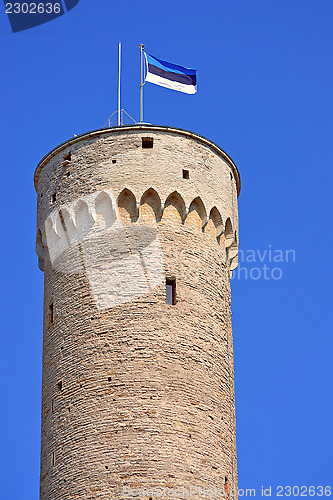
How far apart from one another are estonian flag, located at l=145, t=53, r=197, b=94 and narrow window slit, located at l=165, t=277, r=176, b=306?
19.6ft

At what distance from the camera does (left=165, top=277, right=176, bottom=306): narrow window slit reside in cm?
3378

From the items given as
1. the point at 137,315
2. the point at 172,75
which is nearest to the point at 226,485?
the point at 137,315

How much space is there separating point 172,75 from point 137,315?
24.2ft

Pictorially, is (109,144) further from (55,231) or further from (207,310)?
(207,310)

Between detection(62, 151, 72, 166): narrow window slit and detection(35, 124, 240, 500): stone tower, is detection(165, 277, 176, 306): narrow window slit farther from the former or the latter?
detection(62, 151, 72, 166): narrow window slit

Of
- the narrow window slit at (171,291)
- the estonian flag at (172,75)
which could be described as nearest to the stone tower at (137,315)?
the narrow window slit at (171,291)

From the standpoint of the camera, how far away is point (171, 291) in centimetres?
3394

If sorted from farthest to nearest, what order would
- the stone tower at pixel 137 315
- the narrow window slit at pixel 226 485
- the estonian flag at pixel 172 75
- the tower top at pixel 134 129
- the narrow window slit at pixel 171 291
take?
the estonian flag at pixel 172 75
the tower top at pixel 134 129
the narrow window slit at pixel 171 291
the narrow window slit at pixel 226 485
the stone tower at pixel 137 315

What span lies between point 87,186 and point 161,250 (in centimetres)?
251

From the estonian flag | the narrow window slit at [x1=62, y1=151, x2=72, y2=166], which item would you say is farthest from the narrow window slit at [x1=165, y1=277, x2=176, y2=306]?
the estonian flag

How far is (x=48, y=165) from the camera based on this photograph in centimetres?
3628

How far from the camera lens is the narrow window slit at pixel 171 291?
33.8 m

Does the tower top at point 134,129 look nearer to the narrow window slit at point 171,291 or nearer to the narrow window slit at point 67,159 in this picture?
the narrow window slit at point 67,159

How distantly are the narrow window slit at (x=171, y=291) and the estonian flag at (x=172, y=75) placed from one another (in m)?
5.97
